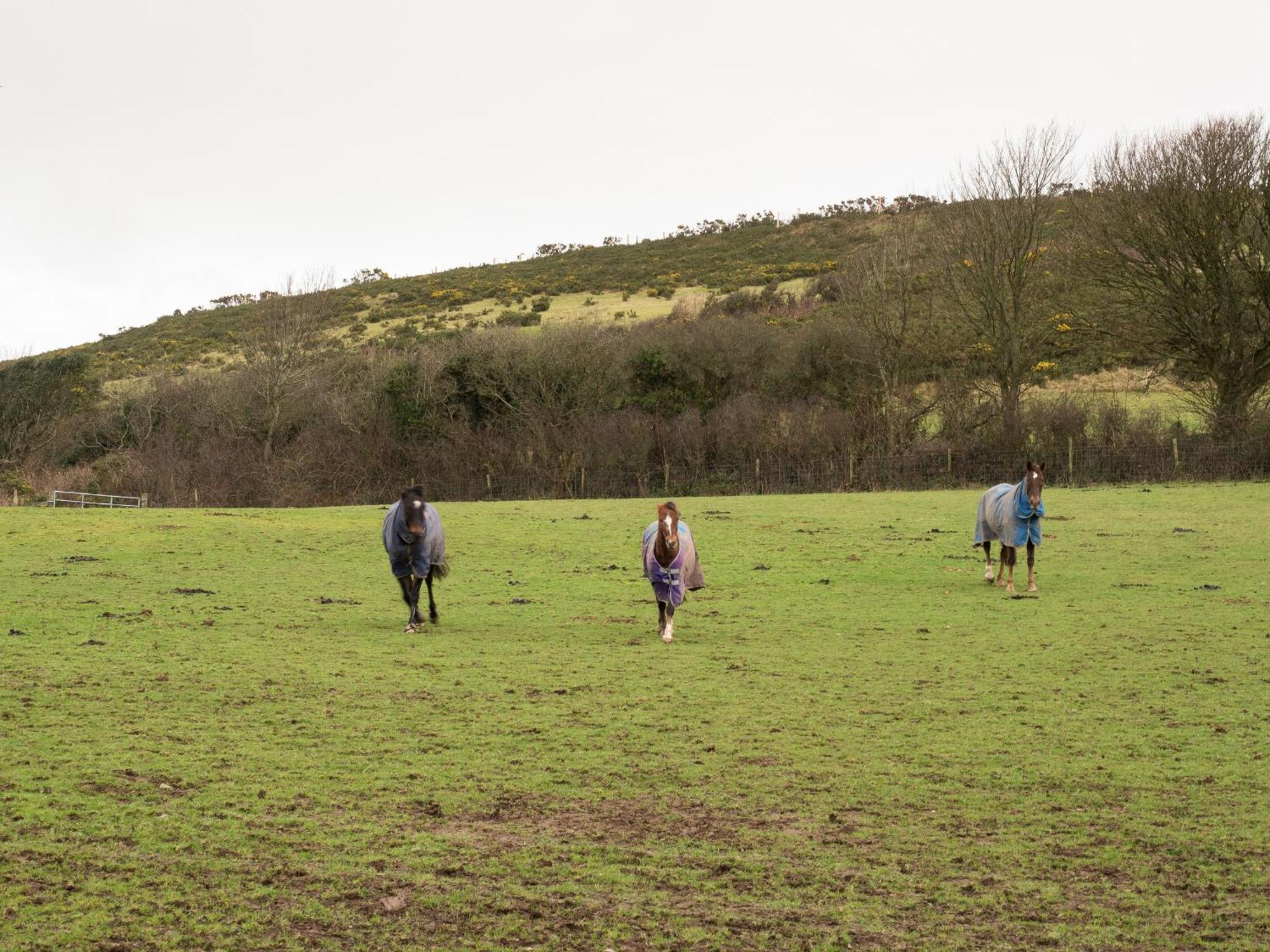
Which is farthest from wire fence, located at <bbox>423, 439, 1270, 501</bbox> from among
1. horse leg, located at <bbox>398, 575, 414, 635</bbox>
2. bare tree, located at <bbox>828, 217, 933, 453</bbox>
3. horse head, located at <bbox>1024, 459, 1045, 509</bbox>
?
horse leg, located at <bbox>398, 575, 414, 635</bbox>

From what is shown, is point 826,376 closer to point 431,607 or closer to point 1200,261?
point 1200,261

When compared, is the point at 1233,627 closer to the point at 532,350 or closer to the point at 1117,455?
the point at 1117,455

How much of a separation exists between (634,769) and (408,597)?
20.6 feet

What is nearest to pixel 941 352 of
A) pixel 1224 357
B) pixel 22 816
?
pixel 1224 357

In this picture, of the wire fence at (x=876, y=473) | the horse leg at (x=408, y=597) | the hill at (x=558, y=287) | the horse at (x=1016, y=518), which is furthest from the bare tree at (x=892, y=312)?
the horse leg at (x=408, y=597)

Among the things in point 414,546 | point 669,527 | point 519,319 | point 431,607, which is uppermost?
point 519,319

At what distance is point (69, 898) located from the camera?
550cm

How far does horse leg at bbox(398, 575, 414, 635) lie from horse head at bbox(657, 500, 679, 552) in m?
2.88

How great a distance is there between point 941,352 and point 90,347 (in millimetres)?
62317

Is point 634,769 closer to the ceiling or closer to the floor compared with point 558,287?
closer to the floor

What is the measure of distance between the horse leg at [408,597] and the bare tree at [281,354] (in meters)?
35.5

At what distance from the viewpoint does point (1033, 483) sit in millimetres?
15766

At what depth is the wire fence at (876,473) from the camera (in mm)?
34562

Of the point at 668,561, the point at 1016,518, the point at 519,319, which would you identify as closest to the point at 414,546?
the point at 668,561
